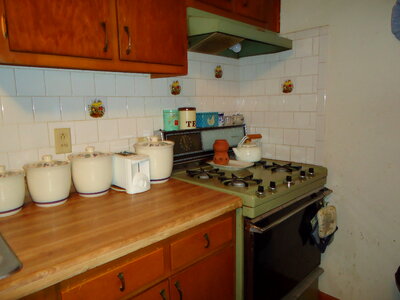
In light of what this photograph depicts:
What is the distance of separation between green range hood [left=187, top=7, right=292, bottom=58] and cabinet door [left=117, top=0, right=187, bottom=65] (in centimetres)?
9

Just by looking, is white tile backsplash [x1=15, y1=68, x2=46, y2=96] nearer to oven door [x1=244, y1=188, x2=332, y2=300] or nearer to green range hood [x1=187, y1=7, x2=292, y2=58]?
green range hood [x1=187, y1=7, x2=292, y2=58]

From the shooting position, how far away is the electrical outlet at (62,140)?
1.36m

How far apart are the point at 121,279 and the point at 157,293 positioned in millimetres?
172

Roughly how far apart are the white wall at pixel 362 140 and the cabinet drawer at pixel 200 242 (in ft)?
3.06

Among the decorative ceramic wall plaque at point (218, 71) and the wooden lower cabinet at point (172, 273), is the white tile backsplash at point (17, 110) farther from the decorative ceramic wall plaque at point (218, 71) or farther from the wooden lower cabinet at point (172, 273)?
the decorative ceramic wall plaque at point (218, 71)

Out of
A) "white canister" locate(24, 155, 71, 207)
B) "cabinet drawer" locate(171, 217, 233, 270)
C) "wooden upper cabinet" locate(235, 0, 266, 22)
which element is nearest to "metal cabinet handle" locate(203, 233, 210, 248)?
"cabinet drawer" locate(171, 217, 233, 270)

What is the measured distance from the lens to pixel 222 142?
179 centimetres

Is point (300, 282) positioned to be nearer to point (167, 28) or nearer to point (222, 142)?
point (222, 142)

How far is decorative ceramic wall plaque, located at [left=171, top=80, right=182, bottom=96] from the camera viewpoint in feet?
5.97

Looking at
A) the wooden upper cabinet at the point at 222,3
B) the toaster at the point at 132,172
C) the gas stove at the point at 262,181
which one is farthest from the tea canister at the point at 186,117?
the wooden upper cabinet at the point at 222,3

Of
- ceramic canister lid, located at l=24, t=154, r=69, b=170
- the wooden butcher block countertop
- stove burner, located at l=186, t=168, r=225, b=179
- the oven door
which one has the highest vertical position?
ceramic canister lid, located at l=24, t=154, r=69, b=170

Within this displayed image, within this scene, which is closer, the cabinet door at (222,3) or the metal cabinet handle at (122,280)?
the metal cabinet handle at (122,280)

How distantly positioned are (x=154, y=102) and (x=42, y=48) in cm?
78

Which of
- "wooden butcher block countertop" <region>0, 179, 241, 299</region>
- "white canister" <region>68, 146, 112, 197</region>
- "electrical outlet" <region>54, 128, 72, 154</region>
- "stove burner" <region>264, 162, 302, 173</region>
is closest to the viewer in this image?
"wooden butcher block countertop" <region>0, 179, 241, 299</region>
